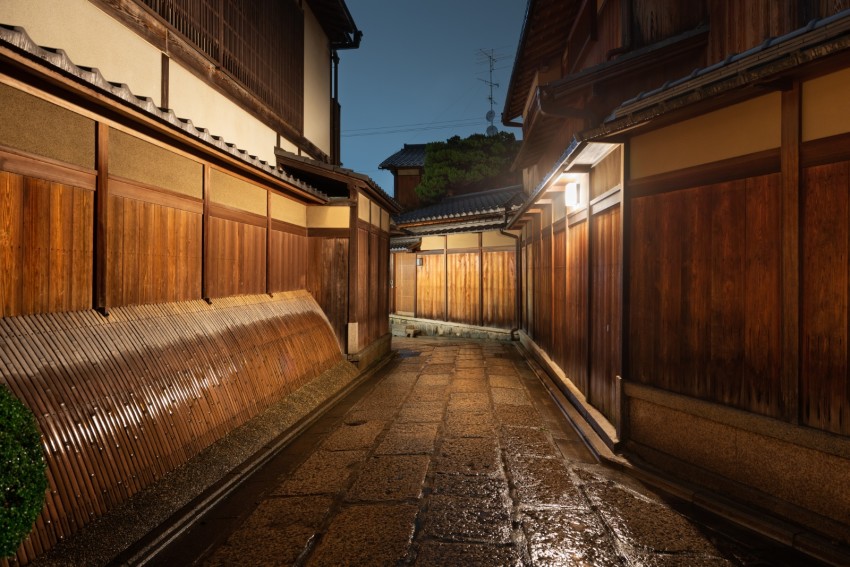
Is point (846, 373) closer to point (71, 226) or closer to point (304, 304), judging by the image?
point (71, 226)

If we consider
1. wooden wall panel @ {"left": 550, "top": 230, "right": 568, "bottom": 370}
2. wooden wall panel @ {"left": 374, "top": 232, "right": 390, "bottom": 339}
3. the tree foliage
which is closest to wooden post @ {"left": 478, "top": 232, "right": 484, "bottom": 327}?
wooden wall panel @ {"left": 374, "top": 232, "right": 390, "bottom": 339}

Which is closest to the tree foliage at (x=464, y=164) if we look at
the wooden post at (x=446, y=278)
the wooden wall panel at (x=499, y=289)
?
the wooden post at (x=446, y=278)

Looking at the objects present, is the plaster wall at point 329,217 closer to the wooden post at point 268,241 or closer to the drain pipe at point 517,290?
the wooden post at point 268,241

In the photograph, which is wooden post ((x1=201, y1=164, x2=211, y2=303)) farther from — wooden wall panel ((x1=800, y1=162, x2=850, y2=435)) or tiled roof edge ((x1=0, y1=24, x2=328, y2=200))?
wooden wall panel ((x1=800, y1=162, x2=850, y2=435))

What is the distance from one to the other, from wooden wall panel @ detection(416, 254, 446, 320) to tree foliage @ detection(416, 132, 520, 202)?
372 inches

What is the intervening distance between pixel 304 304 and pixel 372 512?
7.16 m

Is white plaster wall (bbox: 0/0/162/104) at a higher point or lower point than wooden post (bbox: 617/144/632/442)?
higher

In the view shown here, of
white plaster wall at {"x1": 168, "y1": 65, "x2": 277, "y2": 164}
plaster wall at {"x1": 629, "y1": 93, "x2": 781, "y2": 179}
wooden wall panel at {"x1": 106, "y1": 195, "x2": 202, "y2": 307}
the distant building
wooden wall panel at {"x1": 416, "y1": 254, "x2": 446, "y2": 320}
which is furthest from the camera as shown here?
the distant building

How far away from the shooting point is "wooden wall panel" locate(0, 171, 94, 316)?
14.6 feet

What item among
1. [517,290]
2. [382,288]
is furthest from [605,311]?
[517,290]

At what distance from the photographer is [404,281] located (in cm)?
2436

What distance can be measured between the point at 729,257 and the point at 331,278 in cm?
928

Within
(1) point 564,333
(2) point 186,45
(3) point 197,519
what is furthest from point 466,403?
(2) point 186,45

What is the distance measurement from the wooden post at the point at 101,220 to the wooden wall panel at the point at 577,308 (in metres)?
7.10
